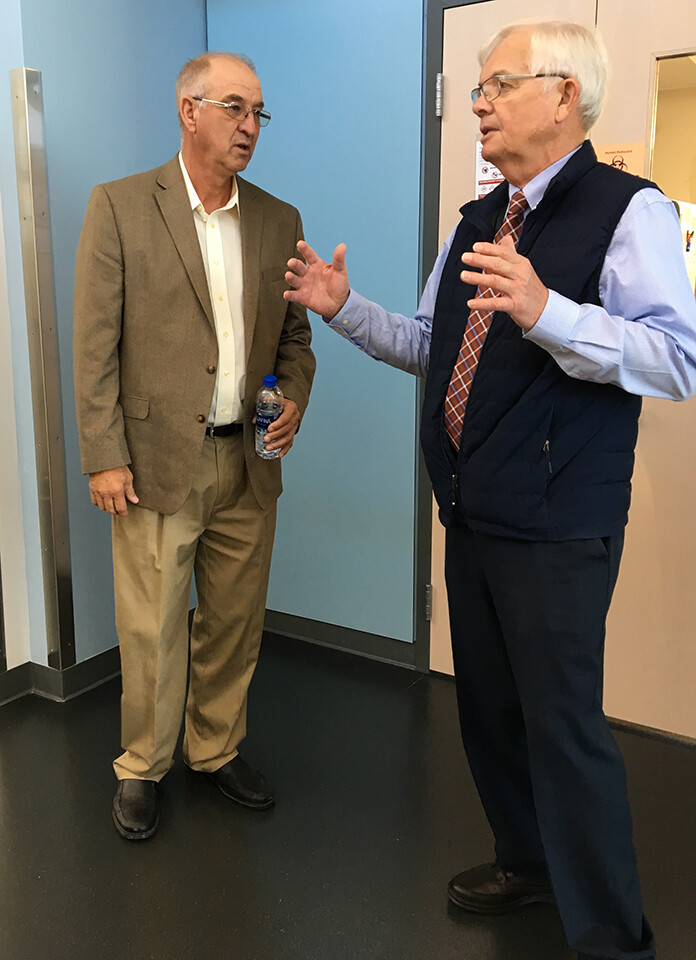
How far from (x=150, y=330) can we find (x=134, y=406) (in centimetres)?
19

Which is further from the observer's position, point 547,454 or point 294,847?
point 294,847

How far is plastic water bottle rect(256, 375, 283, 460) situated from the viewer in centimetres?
212

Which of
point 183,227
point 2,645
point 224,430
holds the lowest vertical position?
point 2,645

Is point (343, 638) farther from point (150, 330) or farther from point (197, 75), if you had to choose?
Result: point (197, 75)

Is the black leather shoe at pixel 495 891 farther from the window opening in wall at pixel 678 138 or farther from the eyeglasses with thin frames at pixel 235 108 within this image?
the eyeglasses with thin frames at pixel 235 108

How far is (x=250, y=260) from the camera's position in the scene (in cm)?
210

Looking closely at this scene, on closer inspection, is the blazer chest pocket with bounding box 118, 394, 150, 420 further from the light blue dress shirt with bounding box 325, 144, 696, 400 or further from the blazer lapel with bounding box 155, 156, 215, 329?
the light blue dress shirt with bounding box 325, 144, 696, 400

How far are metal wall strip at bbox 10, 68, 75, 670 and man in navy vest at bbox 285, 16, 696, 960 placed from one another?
1.27 meters

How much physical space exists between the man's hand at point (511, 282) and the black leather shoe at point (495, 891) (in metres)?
1.26

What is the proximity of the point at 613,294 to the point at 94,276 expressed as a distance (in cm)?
117

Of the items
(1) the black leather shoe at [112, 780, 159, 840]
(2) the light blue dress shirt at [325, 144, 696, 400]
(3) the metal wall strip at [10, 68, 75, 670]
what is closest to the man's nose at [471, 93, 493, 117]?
(2) the light blue dress shirt at [325, 144, 696, 400]

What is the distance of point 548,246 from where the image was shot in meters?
1.47

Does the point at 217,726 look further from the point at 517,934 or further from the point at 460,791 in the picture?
the point at 517,934

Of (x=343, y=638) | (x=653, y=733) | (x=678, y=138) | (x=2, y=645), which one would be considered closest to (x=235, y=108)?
(x=678, y=138)
